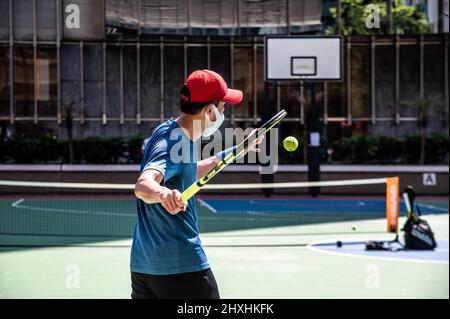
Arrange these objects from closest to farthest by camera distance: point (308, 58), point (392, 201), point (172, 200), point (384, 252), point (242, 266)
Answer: point (172, 200), point (242, 266), point (384, 252), point (392, 201), point (308, 58)

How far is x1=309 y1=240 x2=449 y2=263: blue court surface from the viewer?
1287 cm

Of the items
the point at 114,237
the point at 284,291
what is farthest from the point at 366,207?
the point at 284,291

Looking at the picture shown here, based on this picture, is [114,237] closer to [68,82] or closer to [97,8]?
[97,8]

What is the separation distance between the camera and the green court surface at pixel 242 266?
10055mm

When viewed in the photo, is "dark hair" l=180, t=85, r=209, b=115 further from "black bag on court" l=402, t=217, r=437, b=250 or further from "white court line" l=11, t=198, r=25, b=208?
"white court line" l=11, t=198, r=25, b=208

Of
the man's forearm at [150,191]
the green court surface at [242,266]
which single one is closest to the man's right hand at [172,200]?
the man's forearm at [150,191]

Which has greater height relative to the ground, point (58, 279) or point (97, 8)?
point (97, 8)

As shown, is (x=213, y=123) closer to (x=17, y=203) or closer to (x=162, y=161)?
(x=162, y=161)

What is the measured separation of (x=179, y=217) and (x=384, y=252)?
30.9 ft

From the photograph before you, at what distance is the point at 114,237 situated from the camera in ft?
51.7

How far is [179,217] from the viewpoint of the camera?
4.49 meters

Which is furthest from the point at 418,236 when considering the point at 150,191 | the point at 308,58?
the point at 308,58
